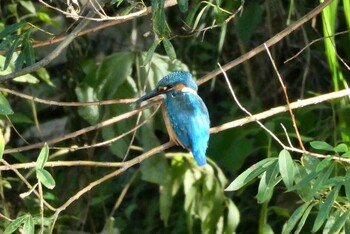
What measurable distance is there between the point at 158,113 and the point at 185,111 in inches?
25.4

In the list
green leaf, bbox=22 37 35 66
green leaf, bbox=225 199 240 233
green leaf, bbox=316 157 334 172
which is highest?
green leaf, bbox=22 37 35 66

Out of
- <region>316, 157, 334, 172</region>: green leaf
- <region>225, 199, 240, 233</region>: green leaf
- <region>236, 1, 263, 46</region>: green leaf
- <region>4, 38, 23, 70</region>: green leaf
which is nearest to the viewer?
<region>316, 157, 334, 172</region>: green leaf

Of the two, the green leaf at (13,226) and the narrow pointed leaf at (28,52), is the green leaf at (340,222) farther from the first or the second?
the narrow pointed leaf at (28,52)

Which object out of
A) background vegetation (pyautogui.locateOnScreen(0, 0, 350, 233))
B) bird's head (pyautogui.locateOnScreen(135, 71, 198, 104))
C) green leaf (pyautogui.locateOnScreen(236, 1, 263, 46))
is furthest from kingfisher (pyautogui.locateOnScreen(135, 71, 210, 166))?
green leaf (pyautogui.locateOnScreen(236, 1, 263, 46))

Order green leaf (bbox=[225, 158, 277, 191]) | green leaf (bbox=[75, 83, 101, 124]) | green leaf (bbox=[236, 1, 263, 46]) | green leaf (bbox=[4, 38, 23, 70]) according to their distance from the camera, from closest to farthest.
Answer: green leaf (bbox=[225, 158, 277, 191]), green leaf (bbox=[4, 38, 23, 70]), green leaf (bbox=[75, 83, 101, 124]), green leaf (bbox=[236, 1, 263, 46])

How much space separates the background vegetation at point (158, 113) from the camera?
136 inches

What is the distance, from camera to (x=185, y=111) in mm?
3479

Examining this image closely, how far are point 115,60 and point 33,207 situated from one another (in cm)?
79

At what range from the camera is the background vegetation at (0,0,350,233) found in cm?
346

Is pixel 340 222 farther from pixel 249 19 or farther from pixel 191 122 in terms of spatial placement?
pixel 249 19

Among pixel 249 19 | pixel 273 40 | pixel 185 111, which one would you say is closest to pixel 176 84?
pixel 185 111

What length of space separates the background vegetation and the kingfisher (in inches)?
5.0

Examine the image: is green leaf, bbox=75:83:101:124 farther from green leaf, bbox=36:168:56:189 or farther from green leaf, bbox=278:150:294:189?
green leaf, bbox=278:150:294:189

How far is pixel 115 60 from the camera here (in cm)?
402
